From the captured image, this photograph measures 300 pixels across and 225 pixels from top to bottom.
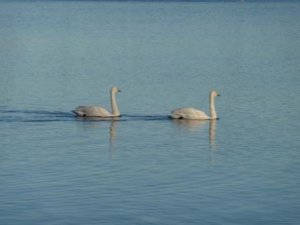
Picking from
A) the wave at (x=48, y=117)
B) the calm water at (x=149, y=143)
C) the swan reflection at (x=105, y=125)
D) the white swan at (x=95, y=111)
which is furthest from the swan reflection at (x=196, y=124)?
the white swan at (x=95, y=111)

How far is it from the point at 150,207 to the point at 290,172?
13.6 ft

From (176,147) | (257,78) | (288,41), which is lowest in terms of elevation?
(176,147)

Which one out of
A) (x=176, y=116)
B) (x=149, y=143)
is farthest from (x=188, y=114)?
(x=149, y=143)

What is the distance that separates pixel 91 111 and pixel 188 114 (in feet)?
7.40

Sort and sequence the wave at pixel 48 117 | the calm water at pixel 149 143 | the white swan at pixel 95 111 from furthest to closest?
the white swan at pixel 95 111 < the wave at pixel 48 117 < the calm water at pixel 149 143

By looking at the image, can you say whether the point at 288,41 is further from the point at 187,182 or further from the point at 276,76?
the point at 187,182

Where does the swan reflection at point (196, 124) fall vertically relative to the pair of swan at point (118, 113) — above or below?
below

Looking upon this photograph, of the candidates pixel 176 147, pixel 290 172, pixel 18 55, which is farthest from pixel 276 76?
pixel 290 172

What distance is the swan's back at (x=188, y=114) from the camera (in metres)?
30.0

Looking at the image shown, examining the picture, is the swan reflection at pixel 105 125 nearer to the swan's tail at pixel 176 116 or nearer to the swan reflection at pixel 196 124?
the swan's tail at pixel 176 116

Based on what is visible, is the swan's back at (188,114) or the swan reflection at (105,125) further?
the swan's back at (188,114)

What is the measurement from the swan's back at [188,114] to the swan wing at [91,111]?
5.19ft

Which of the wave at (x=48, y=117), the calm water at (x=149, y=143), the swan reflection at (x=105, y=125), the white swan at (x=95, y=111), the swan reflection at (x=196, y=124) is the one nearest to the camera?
the calm water at (x=149, y=143)

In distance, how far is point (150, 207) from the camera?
1988 cm
